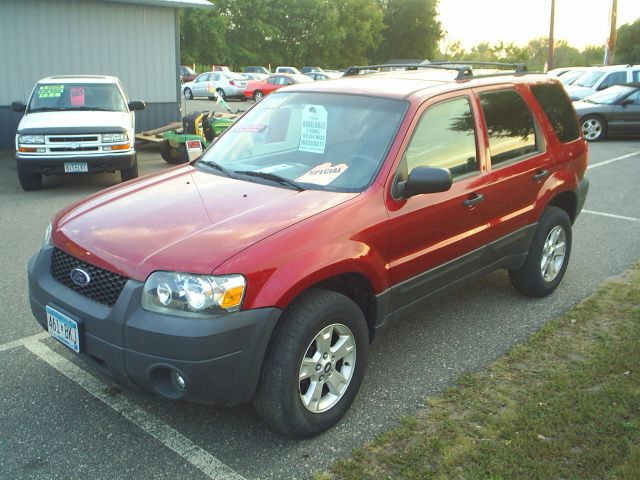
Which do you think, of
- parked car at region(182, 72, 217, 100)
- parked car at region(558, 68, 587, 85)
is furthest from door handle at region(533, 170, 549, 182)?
parked car at region(182, 72, 217, 100)

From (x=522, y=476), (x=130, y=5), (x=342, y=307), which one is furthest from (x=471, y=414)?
(x=130, y=5)

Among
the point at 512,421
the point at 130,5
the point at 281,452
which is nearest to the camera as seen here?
the point at 281,452

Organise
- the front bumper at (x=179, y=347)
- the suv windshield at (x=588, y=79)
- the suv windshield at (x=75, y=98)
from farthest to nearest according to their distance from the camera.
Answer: the suv windshield at (x=588, y=79) < the suv windshield at (x=75, y=98) < the front bumper at (x=179, y=347)

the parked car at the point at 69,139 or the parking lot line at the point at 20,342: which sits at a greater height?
the parked car at the point at 69,139

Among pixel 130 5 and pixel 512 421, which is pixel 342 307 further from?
pixel 130 5

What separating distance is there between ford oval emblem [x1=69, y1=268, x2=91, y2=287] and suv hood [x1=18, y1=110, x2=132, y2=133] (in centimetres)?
666

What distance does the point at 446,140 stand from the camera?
3928mm

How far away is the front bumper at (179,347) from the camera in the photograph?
8.77 ft

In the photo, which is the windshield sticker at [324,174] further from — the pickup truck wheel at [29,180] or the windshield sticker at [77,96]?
the windshield sticker at [77,96]

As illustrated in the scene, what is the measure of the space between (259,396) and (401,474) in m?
0.75

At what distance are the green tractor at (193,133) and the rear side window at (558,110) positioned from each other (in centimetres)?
732

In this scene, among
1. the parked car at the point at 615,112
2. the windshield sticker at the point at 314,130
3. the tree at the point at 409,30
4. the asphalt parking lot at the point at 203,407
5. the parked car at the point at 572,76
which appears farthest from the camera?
the tree at the point at 409,30

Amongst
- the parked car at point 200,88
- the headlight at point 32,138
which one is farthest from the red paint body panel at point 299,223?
the parked car at point 200,88

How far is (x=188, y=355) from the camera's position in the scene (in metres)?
2.67
